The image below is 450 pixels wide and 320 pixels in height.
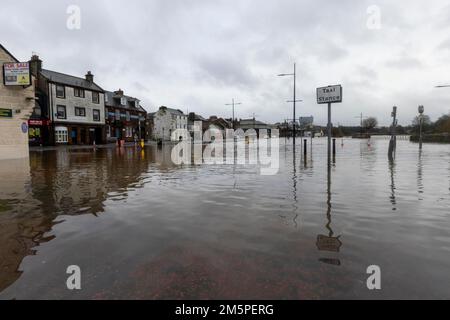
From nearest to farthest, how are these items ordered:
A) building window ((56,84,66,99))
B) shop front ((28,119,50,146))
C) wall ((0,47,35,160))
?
1. wall ((0,47,35,160))
2. shop front ((28,119,50,146))
3. building window ((56,84,66,99))

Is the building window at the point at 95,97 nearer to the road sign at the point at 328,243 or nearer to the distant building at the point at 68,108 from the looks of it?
the distant building at the point at 68,108

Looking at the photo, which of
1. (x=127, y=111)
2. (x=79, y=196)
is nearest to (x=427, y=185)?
(x=79, y=196)

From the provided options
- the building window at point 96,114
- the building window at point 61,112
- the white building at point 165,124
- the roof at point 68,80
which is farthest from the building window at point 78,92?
the white building at point 165,124

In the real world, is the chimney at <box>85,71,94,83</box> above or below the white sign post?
above

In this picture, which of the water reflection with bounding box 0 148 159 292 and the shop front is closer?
the water reflection with bounding box 0 148 159 292

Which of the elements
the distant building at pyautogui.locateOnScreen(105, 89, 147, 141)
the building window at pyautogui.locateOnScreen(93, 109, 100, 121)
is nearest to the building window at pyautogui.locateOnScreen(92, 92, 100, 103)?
the building window at pyautogui.locateOnScreen(93, 109, 100, 121)

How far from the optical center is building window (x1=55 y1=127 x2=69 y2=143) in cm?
4036

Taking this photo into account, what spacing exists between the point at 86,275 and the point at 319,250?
3113 mm

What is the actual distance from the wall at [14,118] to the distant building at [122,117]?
28.7 meters

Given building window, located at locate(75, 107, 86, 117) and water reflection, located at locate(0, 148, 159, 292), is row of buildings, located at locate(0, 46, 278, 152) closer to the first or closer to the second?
building window, located at locate(75, 107, 86, 117)

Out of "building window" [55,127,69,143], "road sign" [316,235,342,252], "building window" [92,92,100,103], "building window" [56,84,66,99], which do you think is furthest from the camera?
"building window" [92,92,100,103]

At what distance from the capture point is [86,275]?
11.5ft

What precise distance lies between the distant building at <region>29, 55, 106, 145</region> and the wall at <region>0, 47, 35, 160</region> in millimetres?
18507
